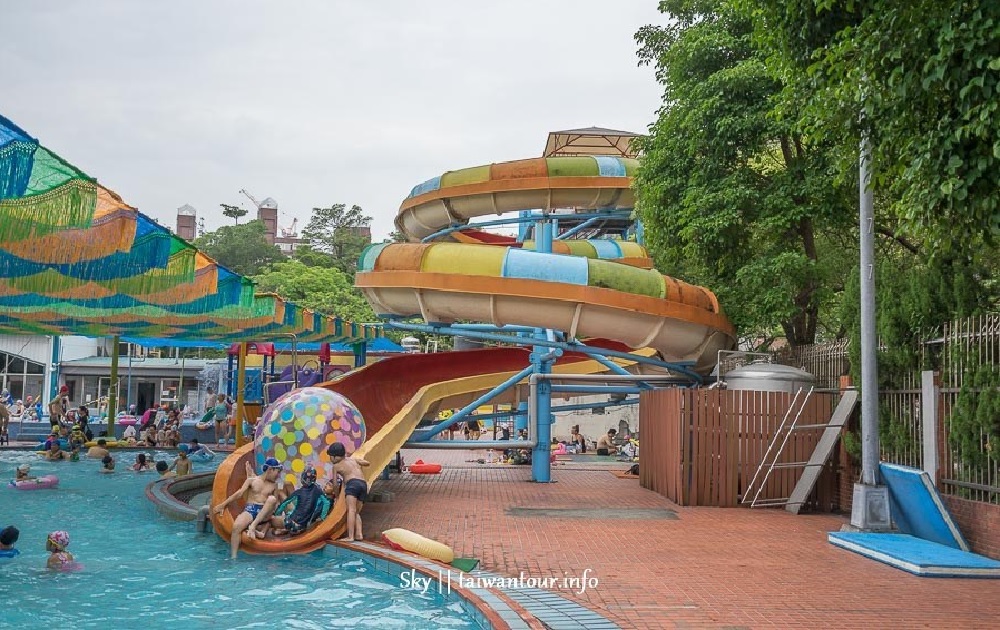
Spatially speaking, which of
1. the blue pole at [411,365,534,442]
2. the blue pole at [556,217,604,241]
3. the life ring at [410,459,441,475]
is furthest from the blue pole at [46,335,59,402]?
the blue pole at [411,365,534,442]

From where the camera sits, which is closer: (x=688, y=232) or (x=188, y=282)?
(x=188, y=282)

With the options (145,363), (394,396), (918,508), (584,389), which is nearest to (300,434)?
(918,508)

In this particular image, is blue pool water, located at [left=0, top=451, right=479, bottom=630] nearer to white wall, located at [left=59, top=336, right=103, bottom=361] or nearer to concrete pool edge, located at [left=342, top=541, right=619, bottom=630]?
concrete pool edge, located at [left=342, top=541, right=619, bottom=630]

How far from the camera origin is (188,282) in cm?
1345

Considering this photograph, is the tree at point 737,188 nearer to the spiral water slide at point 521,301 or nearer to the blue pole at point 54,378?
the spiral water slide at point 521,301

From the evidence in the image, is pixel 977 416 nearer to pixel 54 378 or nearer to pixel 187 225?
pixel 54 378

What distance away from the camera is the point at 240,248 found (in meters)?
71.1

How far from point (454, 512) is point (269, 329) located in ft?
29.5

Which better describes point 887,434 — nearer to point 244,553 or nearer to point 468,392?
point 244,553

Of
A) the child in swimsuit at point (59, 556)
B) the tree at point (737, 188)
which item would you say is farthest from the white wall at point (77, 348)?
the child in swimsuit at point (59, 556)

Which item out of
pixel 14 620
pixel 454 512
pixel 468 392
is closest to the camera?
pixel 14 620

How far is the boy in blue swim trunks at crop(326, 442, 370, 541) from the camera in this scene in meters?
10.4

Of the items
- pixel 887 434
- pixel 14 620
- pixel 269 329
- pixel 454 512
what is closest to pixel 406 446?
pixel 454 512

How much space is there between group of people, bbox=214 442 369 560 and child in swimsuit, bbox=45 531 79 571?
1586 mm
